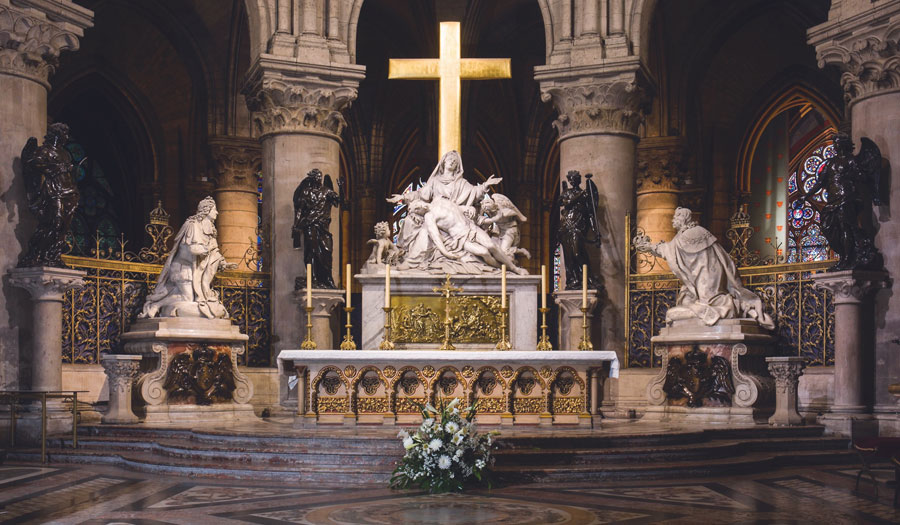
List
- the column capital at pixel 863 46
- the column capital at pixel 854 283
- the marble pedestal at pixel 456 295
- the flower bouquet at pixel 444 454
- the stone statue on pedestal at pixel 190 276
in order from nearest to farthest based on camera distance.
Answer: the flower bouquet at pixel 444 454 < the column capital at pixel 854 283 < the column capital at pixel 863 46 < the marble pedestal at pixel 456 295 < the stone statue on pedestal at pixel 190 276

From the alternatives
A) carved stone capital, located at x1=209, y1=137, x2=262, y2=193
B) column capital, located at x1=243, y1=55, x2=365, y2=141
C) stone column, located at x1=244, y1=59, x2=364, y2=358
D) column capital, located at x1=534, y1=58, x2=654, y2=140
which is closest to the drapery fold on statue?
column capital, located at x1=534, y1=58, x2=654, y2=140

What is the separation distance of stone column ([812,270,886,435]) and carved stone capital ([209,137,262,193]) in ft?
42.7

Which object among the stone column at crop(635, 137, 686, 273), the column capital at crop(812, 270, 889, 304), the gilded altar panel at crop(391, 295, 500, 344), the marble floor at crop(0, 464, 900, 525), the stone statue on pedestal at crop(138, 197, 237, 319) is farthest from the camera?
the stone column at crop(635, 137, 686, 273)

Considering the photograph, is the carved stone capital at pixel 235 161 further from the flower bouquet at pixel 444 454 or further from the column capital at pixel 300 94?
the flower bouquet at pixel 444 454

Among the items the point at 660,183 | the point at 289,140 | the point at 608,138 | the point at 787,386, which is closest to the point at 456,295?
the point at 787,386

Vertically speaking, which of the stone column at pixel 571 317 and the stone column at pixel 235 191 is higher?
the stone column at pixel 235 191

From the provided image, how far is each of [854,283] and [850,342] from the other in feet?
2.52

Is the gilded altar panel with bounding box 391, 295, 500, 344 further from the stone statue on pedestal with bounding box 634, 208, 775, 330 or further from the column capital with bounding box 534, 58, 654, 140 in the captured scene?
the column capital with bounding box 534, 58, 654, 140

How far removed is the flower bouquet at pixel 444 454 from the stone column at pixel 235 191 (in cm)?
1384

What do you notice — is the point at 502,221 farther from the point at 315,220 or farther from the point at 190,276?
the point at 190,276

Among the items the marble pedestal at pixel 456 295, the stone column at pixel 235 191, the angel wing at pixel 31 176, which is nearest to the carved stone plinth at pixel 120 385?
the angel wing at pixel 31 176

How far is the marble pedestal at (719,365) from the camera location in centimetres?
1438

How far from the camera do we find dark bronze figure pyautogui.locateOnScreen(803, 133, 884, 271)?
1355 cm

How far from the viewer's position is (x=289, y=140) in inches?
691
